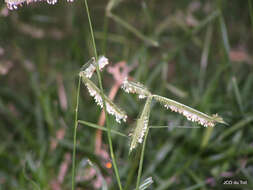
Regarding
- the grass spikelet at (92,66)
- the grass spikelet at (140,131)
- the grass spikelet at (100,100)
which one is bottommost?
the grass spikelet at (140,131)

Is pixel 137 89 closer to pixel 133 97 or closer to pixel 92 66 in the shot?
pixel 92 66

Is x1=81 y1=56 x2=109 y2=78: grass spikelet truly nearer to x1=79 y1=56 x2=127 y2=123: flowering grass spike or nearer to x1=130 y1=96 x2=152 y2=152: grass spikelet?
x1=79 y1=56 x2=127 y2=123: flowering grass spike

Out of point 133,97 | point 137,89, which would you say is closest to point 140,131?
point 137,89

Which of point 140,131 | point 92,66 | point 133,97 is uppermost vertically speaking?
point 133,97

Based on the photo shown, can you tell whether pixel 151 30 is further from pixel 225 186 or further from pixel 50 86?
pixel 225 186

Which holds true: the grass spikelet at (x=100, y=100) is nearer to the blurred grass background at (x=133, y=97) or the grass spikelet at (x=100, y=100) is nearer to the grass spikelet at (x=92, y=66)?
the grass spikelet at (x=92, y=66)

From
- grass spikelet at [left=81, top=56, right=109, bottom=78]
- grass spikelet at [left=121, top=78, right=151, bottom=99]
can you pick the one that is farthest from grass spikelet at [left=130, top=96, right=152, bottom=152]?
grass spikelet at [left=81, top=56, right=109, bottom=78]

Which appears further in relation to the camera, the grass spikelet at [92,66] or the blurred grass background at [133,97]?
the blurred grass background at [133,97]

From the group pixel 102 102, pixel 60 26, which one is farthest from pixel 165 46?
pixel 102 102

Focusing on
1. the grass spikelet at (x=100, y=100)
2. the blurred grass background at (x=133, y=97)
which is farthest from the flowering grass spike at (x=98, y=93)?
the blurred grass background at (x=133, y=97)
